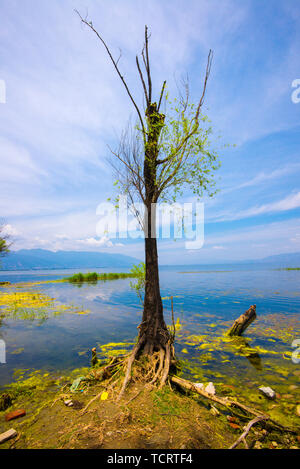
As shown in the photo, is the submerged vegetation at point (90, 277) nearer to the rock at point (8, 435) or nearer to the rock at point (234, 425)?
the rock at point (8, 435)

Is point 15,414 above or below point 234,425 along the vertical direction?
below

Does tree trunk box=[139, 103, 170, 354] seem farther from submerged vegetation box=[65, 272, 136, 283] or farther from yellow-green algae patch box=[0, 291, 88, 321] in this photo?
submerged vegetation box=[65, 272, 136, 283]

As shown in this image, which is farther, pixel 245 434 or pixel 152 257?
pixel 152 257

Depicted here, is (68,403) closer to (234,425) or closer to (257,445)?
(234,425)

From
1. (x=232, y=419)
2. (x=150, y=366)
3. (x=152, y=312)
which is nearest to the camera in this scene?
(x=232, y=419)

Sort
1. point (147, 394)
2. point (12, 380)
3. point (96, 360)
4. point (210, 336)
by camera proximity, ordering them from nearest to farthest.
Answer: point (147, 394)
point (12, 380)
point (96, 360)
point (210, 336)

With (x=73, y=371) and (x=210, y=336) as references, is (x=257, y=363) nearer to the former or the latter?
(x=210, y=336)

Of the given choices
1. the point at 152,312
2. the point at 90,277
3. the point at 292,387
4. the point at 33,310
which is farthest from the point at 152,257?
the point at 90,277

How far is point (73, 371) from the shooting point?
27.8ft

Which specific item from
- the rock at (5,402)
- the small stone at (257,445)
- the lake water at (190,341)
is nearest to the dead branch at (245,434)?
the small stone at (257,445)

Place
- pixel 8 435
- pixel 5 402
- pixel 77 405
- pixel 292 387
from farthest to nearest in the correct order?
pixel 292 387 < pixel 5 402 < pixel 77 405 < pixel 8 435

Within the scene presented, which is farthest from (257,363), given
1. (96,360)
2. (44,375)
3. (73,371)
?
(44,375)

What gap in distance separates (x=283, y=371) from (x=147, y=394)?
6256mm
